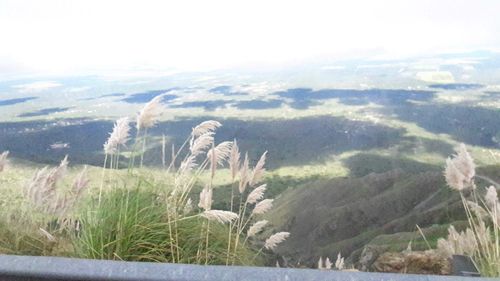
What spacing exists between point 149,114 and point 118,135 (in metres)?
0.16

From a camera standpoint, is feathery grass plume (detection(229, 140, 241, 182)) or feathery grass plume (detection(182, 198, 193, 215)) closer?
feathery grass plume (detection(229, 140, 241, 182))

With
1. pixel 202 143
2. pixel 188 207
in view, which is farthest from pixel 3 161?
pixel 202 143

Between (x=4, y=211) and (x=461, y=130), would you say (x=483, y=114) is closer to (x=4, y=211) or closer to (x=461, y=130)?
(x=461, y=130)

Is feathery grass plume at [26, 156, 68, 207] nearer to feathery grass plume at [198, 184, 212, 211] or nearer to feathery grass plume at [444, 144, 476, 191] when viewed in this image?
feathery grass plume at [198, 184, 212, 211]

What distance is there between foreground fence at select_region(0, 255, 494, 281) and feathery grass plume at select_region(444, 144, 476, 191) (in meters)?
1.02

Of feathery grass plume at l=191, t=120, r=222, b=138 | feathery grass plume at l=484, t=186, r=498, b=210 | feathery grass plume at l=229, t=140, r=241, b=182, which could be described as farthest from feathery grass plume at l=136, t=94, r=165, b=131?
feathery grass plume at l=484, t=186, r=498, b=210

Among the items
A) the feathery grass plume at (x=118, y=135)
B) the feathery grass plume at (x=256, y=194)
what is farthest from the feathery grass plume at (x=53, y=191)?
the feathery grass plume at (x=256, y=194)

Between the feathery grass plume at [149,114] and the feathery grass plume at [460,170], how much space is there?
131 cm

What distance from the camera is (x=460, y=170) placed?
87.1 inches

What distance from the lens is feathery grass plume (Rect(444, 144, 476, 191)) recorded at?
2.15 m

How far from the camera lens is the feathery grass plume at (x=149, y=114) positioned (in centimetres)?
223

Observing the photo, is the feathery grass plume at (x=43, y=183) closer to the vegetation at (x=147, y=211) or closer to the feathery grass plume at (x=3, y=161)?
the vegetation at (x=147, y=211)

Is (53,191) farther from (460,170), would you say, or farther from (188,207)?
(460,170)

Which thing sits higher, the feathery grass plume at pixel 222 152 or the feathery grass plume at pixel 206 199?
the feathery grass plume at pixel 222 152
